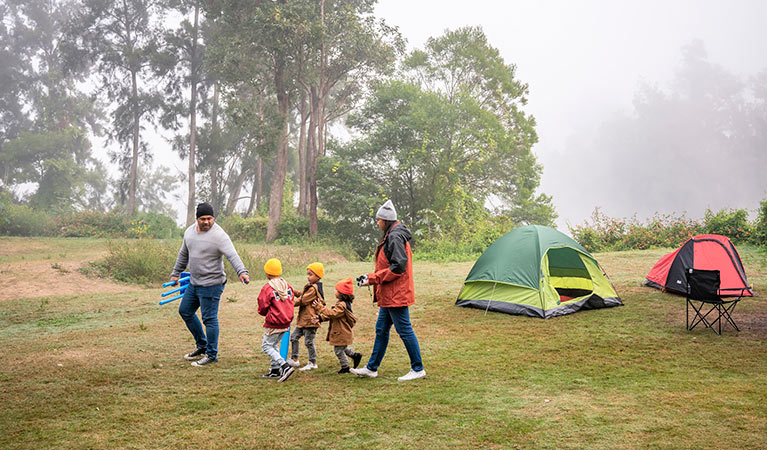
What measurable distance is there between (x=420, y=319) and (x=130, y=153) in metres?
31.0

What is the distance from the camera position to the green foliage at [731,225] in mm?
17953

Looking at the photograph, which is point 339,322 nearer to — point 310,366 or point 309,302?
point 309,302

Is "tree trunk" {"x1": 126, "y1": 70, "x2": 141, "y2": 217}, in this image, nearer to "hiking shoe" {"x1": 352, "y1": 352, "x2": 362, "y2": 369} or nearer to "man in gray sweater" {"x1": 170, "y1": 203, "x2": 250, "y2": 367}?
"man in gray sweater" {"x1": 170, "y1": 203, "x2": 250, "y2": 367}

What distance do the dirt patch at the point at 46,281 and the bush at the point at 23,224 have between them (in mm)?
11846

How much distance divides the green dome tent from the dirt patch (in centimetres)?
933

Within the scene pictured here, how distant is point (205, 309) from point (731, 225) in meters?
18.4

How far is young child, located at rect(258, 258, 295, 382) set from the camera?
208 inches

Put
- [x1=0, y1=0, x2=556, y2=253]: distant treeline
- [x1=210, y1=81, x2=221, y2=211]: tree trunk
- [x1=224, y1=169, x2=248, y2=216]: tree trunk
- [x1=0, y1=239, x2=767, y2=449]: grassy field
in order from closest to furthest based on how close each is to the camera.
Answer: [x1=0, y1=239, x2=767, y2=449]: grassy field < [x1=0, y1=0, x2=556, y2=253]: distant treeline < [x1=210, y1=81, x2=221, y2=211]: tree trunk < [x1=224, y1=169, x2=248, y2=216]: tree trunk

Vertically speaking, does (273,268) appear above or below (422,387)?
above

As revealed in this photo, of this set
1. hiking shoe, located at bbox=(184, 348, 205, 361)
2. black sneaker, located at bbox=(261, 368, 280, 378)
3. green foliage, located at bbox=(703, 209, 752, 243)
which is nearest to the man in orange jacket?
black sneaker, located at bbox=(261, 368, 280, 378)

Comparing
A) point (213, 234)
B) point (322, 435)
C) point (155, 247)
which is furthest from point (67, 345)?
point (155, 247)

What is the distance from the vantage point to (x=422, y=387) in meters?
5.25

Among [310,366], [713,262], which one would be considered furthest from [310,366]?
[713,262]

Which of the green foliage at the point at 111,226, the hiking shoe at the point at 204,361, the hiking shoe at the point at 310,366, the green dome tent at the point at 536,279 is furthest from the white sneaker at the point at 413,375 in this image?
the green foliage at the point at 111,226
